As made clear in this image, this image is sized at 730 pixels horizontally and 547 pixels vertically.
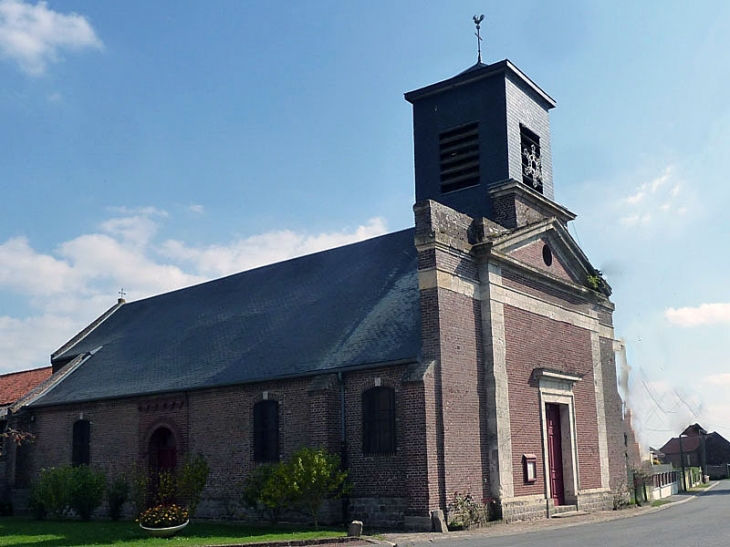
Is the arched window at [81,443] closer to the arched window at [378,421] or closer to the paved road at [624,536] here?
the arched window at [378,421]

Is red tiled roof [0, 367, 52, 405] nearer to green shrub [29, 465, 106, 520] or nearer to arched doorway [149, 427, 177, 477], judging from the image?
green shrub [29, 465, 106, 520]

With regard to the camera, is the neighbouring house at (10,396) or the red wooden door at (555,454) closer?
the red wooden door at (555,454)

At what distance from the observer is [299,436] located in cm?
2091

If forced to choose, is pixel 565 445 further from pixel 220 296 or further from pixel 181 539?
pixel 220 296

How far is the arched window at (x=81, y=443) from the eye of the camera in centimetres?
2692

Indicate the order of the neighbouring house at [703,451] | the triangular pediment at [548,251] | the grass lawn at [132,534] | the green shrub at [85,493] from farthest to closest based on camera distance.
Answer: the neighbouring house at [703,451] < the green shrub at [85,493] < the triangular pediment at [548,251] < the grass lawn at [132,534]

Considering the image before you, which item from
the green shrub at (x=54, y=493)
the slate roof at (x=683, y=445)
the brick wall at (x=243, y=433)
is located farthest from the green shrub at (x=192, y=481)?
the slate roof at (x=683, y=445)

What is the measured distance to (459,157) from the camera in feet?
81.3

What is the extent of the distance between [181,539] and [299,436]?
4555 mm

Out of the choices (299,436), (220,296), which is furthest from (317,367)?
(220,296)

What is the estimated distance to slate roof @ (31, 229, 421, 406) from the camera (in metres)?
21.1

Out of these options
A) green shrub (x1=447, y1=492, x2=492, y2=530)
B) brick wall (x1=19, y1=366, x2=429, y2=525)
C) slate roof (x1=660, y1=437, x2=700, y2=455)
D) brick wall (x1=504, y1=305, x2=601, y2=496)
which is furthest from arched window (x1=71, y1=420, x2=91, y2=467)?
slate roof (x1=660, y1=437, x2=700, y2=455)

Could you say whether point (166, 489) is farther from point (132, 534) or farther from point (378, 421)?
point (378, 421)

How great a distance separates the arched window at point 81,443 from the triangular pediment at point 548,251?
15387mm
